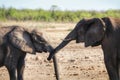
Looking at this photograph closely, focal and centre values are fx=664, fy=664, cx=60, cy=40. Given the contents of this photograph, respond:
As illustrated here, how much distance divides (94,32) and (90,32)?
0.36 ft

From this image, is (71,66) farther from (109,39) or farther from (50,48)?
(109,39)

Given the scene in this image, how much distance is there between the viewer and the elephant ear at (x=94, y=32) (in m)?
13.1

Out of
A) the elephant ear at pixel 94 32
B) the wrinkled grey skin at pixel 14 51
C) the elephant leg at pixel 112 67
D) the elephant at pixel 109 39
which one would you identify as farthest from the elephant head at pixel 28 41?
the elephant leg at pixel 112 67

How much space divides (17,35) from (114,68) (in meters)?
2.26

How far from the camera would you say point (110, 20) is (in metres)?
13.2

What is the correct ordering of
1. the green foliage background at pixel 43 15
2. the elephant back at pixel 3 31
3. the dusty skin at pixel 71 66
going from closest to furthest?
the elephant back at pixel 3 31
the dusty skin at pixel 71 66
the green foliage background at pixel 43 15

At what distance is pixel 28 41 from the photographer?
14.1 meters

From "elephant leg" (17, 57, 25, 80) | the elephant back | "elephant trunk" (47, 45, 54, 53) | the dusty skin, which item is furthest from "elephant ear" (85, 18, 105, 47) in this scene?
the elephant back

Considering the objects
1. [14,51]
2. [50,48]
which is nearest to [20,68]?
[14,51]

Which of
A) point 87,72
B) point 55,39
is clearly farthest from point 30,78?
point 55,39

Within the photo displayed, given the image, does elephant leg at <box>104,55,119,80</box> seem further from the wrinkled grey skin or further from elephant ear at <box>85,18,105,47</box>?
the wrinkled grey skin

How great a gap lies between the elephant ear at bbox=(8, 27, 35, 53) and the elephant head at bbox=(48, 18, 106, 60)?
1.78ft

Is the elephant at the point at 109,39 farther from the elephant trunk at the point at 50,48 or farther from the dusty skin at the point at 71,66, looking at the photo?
the dusty skin at the point at 71,66

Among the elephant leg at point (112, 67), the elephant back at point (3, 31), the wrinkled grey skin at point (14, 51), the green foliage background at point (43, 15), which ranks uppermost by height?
the green foliage background at point (43, 15)
